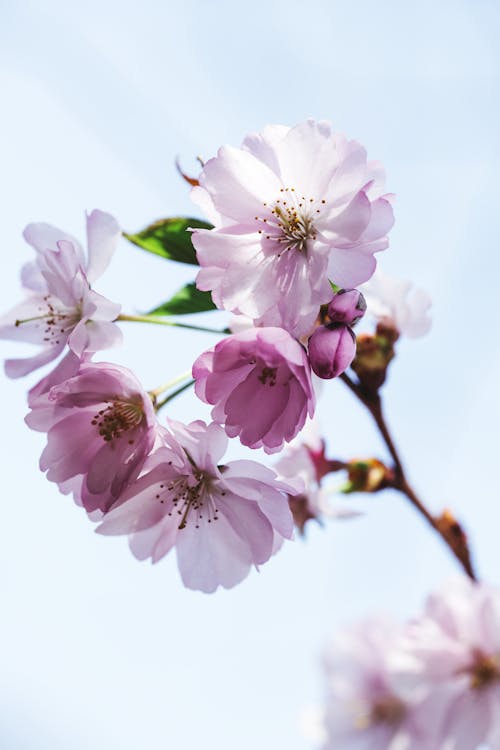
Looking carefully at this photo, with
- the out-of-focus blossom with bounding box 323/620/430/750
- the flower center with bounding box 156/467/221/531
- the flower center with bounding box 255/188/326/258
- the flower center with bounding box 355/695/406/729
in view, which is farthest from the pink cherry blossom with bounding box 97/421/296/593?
the flower center with bounding box 355/695/406/729

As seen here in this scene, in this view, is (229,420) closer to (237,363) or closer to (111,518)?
(237,363)

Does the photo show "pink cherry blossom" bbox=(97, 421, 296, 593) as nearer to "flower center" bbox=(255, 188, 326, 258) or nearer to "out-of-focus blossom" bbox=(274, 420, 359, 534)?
"flower center" bbox=(255, 188, 326, 258)

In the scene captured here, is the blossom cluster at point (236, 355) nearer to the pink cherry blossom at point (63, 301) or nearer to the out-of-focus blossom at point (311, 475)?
the pink cherry blossom at point (63, 301)

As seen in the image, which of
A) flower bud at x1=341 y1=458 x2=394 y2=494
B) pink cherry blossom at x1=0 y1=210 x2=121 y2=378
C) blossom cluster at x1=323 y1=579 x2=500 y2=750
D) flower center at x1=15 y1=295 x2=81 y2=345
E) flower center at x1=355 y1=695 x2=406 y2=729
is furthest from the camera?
flower center at x1=355 y1=695 x2=406 y2=729

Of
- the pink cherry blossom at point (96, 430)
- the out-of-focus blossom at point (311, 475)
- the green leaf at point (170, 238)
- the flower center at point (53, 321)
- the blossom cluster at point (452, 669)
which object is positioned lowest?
the blossom cluster at point (452, 669)

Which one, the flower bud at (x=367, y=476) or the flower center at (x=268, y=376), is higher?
the flower center at (x=268, y=376)

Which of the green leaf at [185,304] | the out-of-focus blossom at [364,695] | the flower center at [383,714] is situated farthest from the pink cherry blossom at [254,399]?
the flower center at [383,714]

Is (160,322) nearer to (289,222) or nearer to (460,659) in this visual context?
(289,222)
